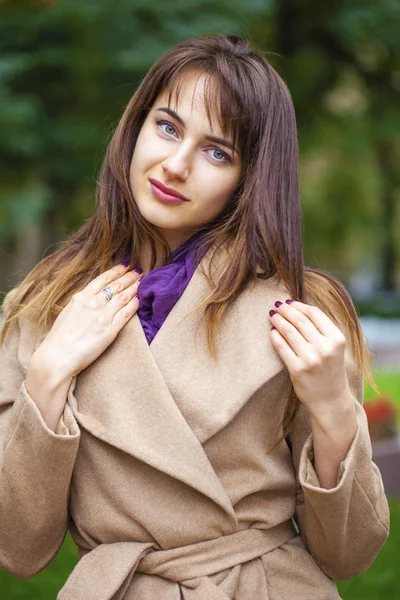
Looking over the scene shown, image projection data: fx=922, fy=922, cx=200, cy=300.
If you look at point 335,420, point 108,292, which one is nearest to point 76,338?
point 108,292

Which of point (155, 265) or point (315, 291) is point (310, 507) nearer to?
point (315, 291)

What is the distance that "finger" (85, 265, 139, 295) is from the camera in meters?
2.37

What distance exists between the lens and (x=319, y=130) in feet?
54.7

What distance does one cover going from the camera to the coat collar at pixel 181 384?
84.4 inches

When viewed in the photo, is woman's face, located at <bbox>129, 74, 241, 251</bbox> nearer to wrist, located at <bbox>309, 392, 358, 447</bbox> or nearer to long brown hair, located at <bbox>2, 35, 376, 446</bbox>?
long brown hair, located at <bbox>2, 35, 376, 446</bbox>

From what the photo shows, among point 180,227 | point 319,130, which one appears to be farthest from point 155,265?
point 319,130

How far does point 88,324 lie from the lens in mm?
2273

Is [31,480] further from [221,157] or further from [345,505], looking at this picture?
[221,157]

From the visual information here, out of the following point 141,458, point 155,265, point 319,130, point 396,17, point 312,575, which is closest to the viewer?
point 141,458

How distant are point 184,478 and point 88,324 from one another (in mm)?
451

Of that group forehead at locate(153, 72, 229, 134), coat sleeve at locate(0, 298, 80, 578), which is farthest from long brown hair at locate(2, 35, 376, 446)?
coat sleeve at locate(0, 298, 80, 578)

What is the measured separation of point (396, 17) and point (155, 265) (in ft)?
40.3

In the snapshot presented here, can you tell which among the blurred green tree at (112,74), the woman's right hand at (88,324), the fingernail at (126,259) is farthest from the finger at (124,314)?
the blurred green tree at (112,74)

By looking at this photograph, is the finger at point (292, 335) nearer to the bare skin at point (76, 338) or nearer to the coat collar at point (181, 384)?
the coat collar at point (181, 384)
